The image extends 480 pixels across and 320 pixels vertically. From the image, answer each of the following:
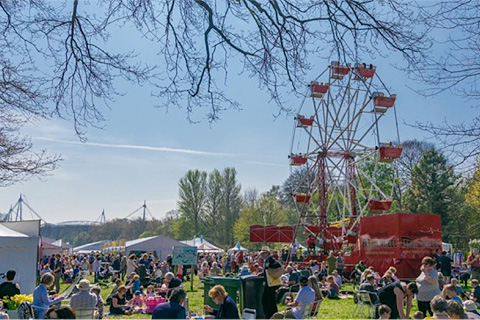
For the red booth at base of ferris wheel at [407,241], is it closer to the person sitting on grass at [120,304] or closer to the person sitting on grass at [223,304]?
the person sitting on grass at [120,304]

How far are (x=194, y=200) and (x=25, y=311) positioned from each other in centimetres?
4906

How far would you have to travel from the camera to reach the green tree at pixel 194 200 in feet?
182

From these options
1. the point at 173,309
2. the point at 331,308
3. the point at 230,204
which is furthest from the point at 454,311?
the point at 230,204

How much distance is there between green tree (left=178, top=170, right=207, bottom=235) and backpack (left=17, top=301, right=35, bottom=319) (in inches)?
1889

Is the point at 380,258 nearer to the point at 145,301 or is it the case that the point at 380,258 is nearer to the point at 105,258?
the point at 145,301

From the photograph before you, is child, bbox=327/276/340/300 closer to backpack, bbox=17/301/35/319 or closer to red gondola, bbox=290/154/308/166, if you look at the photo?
backpack, bbox=17/301/35/319

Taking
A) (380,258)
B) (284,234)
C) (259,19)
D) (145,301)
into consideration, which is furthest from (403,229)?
(284,234)

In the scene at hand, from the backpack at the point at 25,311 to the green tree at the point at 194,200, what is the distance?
47975 millimetres

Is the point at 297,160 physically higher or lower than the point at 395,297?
higher

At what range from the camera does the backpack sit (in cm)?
731

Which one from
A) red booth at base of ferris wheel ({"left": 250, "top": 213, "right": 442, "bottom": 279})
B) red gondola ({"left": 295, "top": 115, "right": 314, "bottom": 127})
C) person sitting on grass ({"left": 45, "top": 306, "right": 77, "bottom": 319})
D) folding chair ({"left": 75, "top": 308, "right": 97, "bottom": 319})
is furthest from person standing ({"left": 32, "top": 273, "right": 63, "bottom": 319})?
red gondola ({"left": 295, "top": 115, "right": 314, "bottom": 127})

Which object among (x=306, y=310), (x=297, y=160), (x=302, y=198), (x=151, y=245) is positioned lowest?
(x=306, y=310)

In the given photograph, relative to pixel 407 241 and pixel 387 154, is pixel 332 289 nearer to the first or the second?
→ pixel 407 241

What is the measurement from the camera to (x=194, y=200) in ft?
185
